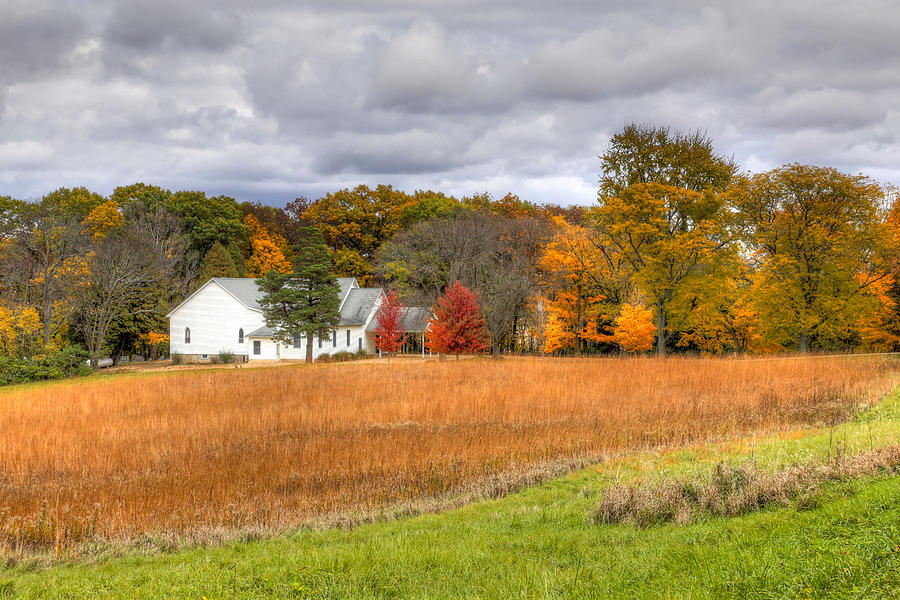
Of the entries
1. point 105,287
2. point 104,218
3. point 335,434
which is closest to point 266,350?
point 105,287

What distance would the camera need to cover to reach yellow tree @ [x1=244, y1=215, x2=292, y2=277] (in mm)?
63531

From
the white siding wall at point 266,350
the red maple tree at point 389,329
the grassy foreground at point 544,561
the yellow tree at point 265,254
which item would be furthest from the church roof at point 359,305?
the grassy foreground at point 544,561

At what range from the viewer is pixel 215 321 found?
46812mm

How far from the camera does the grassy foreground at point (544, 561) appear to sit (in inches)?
173

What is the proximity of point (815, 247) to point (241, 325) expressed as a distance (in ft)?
129

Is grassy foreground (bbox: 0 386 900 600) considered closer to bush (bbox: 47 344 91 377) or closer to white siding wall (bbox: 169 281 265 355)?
bush (bbox: 47 344 91 377)

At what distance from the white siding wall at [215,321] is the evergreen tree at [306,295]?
7221 mm

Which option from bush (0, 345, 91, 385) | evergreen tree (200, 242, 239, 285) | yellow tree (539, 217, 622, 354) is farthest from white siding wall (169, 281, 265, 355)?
yellow tree (539, 217, 622, 354)

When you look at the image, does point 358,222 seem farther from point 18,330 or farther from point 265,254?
point 18,330

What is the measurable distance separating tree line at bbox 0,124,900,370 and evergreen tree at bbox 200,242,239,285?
0.55ft

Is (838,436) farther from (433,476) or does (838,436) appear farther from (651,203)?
(651,203)

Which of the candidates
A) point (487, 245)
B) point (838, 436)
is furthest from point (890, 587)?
point (487, 245)

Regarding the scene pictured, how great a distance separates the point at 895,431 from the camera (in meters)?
9.10

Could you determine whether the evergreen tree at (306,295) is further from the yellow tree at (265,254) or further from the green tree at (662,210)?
the yellow tree at (265,254)
